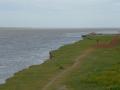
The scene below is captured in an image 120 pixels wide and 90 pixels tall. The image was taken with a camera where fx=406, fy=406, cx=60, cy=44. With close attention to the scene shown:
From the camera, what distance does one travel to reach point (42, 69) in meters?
31.9

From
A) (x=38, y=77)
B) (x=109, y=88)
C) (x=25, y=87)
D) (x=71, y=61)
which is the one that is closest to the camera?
(x=109, y=88)

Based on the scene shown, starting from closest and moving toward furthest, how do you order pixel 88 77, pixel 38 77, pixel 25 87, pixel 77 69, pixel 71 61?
pixel 25 87 < pixel 88 77 < pixel 38 77 < pixel 77 69 < pixel 71 61

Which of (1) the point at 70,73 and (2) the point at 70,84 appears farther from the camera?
(1) the point at 70,73

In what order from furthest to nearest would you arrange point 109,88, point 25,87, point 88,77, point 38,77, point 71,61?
1. point 71,61
2. point 38,77
3. point 88,77
4. point 25,87
5. point 109,88

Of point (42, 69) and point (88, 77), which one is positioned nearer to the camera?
point (88, 77)

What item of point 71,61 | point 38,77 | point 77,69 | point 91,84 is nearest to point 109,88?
point 91,84

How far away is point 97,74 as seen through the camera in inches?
1049

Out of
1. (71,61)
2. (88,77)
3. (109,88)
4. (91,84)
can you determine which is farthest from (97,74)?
(71,61)

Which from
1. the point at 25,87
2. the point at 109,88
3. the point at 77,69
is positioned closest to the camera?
the point at 109,88

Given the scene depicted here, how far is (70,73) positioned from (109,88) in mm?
7628

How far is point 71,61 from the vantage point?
37.7 m

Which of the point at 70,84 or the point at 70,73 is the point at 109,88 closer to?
the point at 70,84

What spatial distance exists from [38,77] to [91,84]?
5122mm

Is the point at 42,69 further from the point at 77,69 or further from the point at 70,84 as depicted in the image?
the point at 70,84
